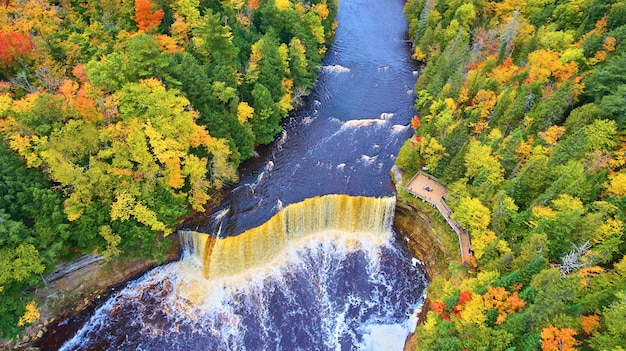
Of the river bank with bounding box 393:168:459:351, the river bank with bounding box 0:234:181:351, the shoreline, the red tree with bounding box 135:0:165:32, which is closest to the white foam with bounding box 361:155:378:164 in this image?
the river bank with bounding box 393:168:459:351

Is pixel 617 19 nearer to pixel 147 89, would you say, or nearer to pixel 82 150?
pixel 147 89

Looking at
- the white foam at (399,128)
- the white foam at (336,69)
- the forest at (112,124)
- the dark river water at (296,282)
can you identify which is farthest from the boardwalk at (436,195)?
the white foam at (336,69)

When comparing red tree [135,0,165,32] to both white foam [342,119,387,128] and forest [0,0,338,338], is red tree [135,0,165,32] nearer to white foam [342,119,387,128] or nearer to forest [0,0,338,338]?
forest [0,0,338,338]

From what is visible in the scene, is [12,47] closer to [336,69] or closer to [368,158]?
[368,158]

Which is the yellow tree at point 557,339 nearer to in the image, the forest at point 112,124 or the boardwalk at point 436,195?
the boardwalk at point 436,195

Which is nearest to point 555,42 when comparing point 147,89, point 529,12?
point 529,12
